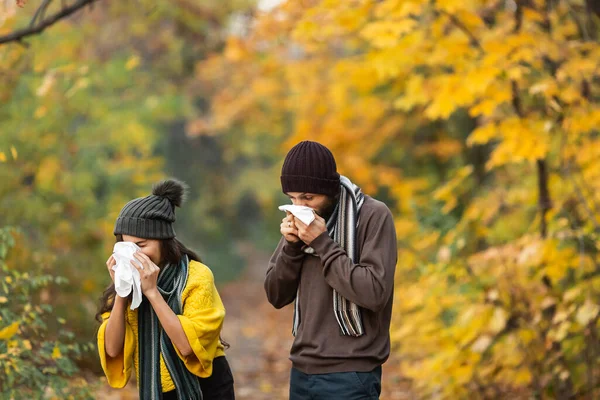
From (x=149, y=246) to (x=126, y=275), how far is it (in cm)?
22

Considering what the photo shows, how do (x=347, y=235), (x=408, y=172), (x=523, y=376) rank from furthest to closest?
1. (x=408, y=172)
2. (x=523, y=376)
3. (x=347, y=235)

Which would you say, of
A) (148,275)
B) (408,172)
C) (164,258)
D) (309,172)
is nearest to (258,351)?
(408,172)

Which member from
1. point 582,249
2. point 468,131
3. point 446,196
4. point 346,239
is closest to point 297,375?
point 346,239

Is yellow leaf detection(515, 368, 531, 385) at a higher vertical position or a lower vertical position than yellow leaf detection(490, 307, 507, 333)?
lower

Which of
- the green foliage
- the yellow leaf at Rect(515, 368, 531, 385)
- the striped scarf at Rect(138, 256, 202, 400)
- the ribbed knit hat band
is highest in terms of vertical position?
the ribbed knit hat band

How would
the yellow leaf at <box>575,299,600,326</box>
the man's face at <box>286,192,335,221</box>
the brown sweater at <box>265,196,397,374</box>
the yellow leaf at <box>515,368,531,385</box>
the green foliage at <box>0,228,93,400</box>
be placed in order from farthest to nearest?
the yellow leaf at <box>515,368,531,385</box>, the yellow leaf at <box>575,299,600,326</box>, the green foliage at <box>0,228,93,400</box>, the man's face at <box>286,192,335,221</box>, the brown sweater at <box>265,196,397,374</box>

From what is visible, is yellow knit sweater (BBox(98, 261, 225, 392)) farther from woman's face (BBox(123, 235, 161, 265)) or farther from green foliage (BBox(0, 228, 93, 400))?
green foliage (BBox(0, 228, 93, 400))

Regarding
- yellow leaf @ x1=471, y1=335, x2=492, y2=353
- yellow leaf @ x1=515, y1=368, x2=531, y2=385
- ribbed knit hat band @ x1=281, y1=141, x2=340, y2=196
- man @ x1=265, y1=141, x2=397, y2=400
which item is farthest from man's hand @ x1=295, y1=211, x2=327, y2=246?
yellow leaf @ x1=515, y1=368, x2=531, y2=385

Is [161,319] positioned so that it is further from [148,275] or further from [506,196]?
[506,196]

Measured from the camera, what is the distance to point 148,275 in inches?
120

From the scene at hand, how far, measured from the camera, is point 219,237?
2164 centimetres

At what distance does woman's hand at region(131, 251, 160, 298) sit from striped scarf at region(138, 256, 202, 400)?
168 millimetres

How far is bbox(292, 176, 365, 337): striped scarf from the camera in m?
3.05

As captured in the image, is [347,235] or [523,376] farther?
[523,376]
